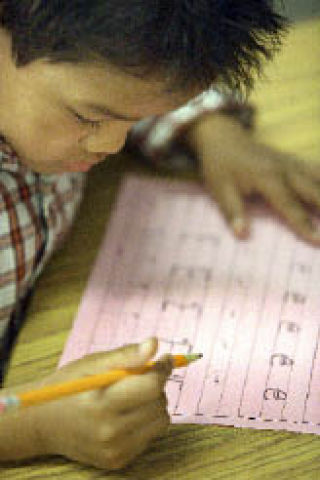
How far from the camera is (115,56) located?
2.28 ft

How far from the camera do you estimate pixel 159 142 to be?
1.05 meters

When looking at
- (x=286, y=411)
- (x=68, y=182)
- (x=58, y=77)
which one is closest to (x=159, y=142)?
(x=68, y=182)

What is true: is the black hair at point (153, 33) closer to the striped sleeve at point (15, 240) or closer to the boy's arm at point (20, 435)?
the striped sleeve at point (15, 240)

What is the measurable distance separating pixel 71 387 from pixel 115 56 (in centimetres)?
27

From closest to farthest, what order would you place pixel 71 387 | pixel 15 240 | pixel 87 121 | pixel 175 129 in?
pixel 71 387
pixel 87 121
pixel 15 240
pixel 175 129

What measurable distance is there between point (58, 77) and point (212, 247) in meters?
0.28

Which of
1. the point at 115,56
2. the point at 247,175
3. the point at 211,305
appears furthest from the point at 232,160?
the point at 115,56

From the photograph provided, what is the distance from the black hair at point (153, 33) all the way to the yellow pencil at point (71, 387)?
0.79 ft

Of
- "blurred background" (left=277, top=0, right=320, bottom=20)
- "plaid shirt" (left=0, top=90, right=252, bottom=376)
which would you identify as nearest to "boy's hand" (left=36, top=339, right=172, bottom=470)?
"plaid shirt" (left=0, top=90, right=252, bottom=376)

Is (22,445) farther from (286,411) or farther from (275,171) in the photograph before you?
(275,171)

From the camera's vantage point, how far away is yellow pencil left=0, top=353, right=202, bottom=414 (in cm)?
65

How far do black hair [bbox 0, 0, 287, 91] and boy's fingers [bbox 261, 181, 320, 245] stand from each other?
9.1 inches

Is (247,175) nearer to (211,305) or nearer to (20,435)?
(211,305)

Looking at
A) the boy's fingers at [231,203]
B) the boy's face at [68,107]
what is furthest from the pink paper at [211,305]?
the boy's face at [68,107]
